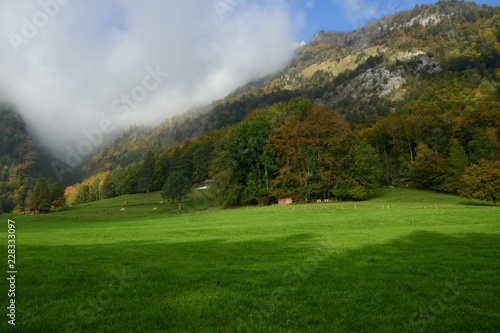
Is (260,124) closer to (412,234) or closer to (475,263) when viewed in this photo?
(412,234)

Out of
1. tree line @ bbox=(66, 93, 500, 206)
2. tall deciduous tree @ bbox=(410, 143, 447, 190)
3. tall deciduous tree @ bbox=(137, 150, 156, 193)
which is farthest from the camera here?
tall deciduous tree @ bbox=(137, 150, 156, 193)

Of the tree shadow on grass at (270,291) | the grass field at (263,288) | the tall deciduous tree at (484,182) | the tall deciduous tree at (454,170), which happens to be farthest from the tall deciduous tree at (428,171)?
the tree shadow on grass at (270,291)

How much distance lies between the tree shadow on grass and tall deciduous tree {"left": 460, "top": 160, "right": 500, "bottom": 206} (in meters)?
43.8

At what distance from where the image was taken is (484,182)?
2167 inches

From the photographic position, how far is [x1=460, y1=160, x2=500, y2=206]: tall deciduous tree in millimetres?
53562

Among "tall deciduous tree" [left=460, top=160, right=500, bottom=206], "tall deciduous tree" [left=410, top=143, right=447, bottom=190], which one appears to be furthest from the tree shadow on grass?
"tall deciduous tree" [left=410, top=143, right=447, bottom=190]

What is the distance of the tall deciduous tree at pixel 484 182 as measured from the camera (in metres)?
53.6

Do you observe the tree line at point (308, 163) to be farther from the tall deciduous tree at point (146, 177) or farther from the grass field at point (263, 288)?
the tall deciduous tree at point (146, 177)

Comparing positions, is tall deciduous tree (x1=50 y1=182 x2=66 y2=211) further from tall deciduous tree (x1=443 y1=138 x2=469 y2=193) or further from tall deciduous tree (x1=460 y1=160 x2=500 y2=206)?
tall deciduous tree (x1=460 y1=160 x2=500 y2=206)

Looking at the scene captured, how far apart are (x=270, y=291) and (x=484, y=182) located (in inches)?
2309

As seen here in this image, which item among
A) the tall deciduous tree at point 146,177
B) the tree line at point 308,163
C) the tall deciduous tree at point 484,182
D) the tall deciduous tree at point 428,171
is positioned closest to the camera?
the tall deciduous tree at point 484,182

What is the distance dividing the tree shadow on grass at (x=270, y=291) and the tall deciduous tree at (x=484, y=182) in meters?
43.8

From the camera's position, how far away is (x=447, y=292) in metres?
10.8

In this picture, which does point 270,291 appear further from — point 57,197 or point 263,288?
point 57,197
